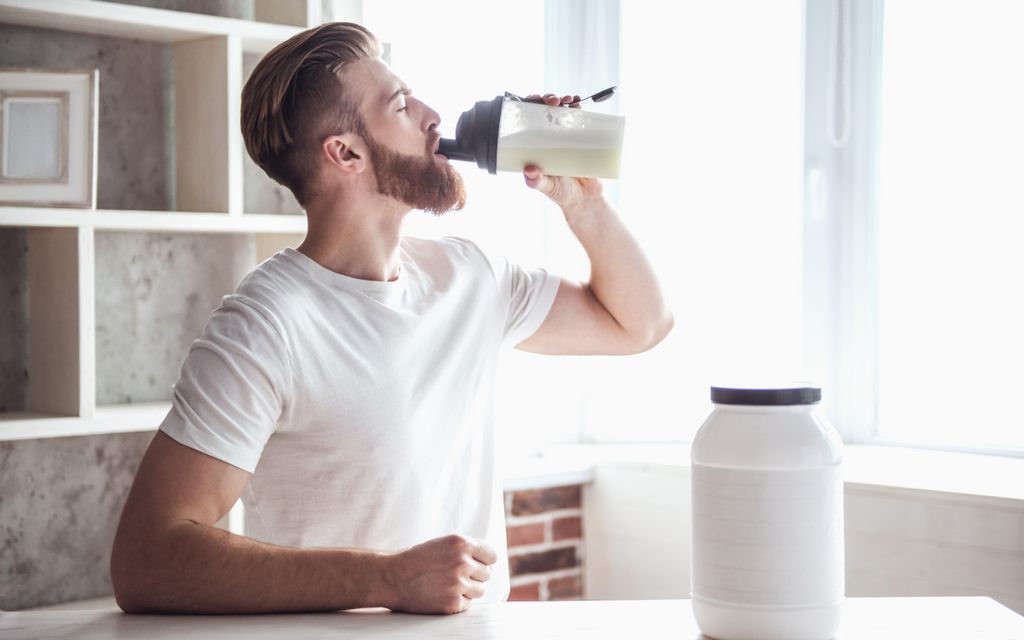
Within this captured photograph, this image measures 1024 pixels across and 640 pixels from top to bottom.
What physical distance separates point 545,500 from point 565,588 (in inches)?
8.9

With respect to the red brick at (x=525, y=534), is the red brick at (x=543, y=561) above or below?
below

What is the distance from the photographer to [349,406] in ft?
3.86

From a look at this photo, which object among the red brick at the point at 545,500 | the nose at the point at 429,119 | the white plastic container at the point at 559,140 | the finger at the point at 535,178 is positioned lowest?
the red brick at the point at 545,500

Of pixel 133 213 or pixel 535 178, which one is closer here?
pixel 535 178

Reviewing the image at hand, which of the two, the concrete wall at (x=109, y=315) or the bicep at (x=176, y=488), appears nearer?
the bicep at (x=176, y=488)

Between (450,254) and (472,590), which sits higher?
(450,254)

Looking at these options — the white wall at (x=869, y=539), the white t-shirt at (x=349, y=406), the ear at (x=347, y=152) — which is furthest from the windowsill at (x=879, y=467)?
the ear at (x=347, y=152)

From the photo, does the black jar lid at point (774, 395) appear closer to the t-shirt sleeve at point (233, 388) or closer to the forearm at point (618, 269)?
the t-shirt sleeve at point (233, 388)

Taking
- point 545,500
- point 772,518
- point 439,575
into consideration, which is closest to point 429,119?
point 439,575

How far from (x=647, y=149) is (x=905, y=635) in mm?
1765

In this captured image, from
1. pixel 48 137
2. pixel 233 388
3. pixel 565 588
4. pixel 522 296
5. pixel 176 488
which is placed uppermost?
pixel 48 137

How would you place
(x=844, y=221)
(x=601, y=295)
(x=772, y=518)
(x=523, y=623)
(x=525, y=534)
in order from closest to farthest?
(x=772, y=518)
(x=523, y=623)
(x=601, y=295)
(x=525, y=534)
(x=844, y=221)

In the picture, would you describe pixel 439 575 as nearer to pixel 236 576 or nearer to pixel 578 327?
pixel 236 576

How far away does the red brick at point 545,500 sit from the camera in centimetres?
203
